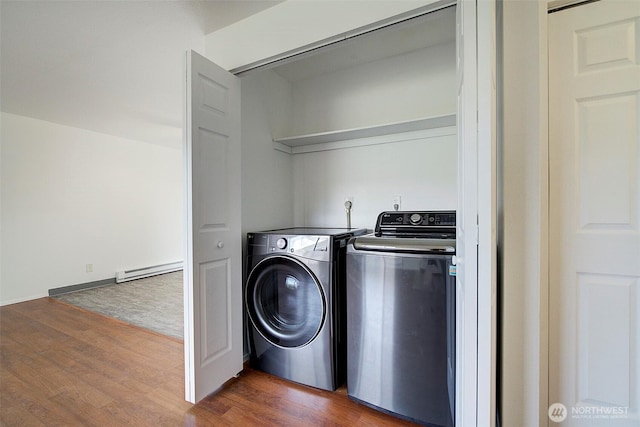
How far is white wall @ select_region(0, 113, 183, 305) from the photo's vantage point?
320 centimetres

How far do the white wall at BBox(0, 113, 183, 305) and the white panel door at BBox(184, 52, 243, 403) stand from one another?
345 centimetres

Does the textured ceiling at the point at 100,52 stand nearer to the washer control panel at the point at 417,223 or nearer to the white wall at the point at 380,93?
the white wall at the point at 380,93

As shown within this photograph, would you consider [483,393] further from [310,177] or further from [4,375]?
[4,375]

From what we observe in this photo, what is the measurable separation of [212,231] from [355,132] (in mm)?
1242

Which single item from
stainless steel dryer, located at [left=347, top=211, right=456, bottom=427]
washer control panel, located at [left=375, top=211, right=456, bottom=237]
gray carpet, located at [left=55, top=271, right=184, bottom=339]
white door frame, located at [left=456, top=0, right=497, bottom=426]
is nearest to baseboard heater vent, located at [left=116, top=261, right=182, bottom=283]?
gray carpet, located at [left=55, top=271, right=184, bottom=339]

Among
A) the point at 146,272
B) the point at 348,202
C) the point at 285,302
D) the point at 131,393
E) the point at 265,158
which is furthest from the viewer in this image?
the point at 146,272

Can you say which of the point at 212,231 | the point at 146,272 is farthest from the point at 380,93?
the point at 146,272

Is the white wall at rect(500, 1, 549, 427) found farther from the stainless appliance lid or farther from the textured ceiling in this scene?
the textured ceiling

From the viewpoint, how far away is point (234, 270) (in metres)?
1.67

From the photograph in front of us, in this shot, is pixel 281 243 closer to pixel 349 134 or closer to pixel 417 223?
pixel 417 223

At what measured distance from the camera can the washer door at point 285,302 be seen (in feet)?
5.19

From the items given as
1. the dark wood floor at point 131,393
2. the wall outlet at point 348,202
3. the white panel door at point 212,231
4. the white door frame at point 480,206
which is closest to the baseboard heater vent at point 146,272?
the dark wood floor at point 131,393

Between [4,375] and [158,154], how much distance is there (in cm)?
369

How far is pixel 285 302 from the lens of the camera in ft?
5.59
